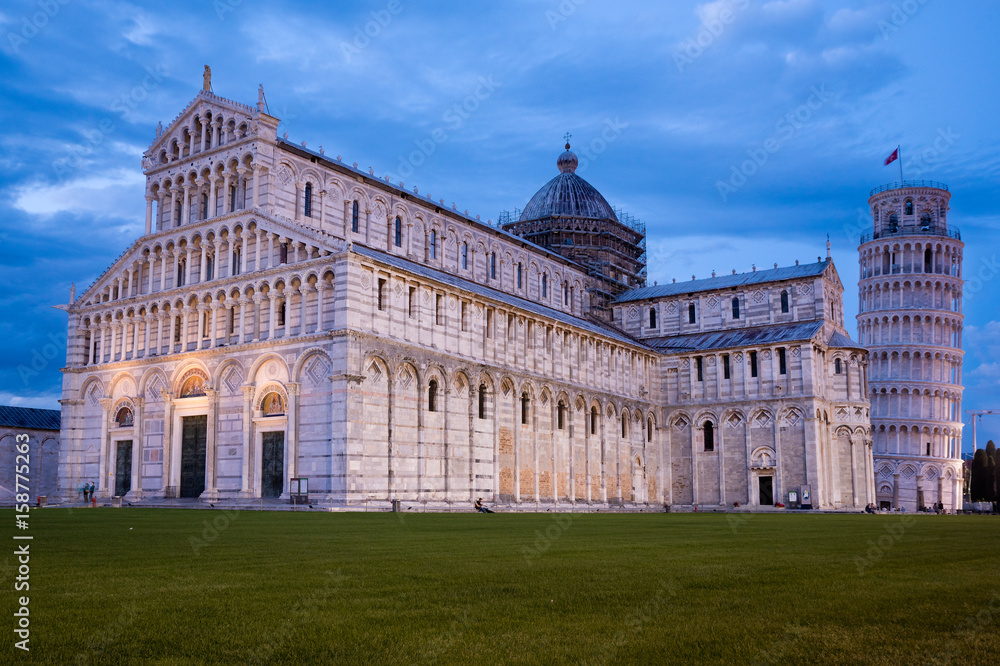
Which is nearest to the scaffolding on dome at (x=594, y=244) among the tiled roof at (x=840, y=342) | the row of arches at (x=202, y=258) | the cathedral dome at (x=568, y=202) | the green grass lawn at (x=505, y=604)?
the cathedral dome at (x=568, y=202)

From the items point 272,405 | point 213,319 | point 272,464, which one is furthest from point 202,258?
point 272,464

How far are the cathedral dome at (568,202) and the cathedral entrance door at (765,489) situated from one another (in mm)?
27995

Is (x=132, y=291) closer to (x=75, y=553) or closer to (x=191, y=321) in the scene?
(x=191, y=321)

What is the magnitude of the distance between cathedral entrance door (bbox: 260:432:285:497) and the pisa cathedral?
0.10 metres

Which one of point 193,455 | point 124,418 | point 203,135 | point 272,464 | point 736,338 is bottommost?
point 272,464

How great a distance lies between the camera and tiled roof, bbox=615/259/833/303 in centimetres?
6831

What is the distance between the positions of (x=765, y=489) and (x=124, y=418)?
4397 cm

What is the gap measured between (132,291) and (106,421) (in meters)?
7.78

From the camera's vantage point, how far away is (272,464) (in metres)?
43.9

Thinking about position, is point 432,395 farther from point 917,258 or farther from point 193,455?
point 917,258

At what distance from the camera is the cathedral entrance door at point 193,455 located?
4669 cm

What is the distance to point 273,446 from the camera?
44156mm

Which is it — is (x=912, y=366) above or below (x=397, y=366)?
above

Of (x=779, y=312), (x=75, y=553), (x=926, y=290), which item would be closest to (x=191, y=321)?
(x=75, y=553)
